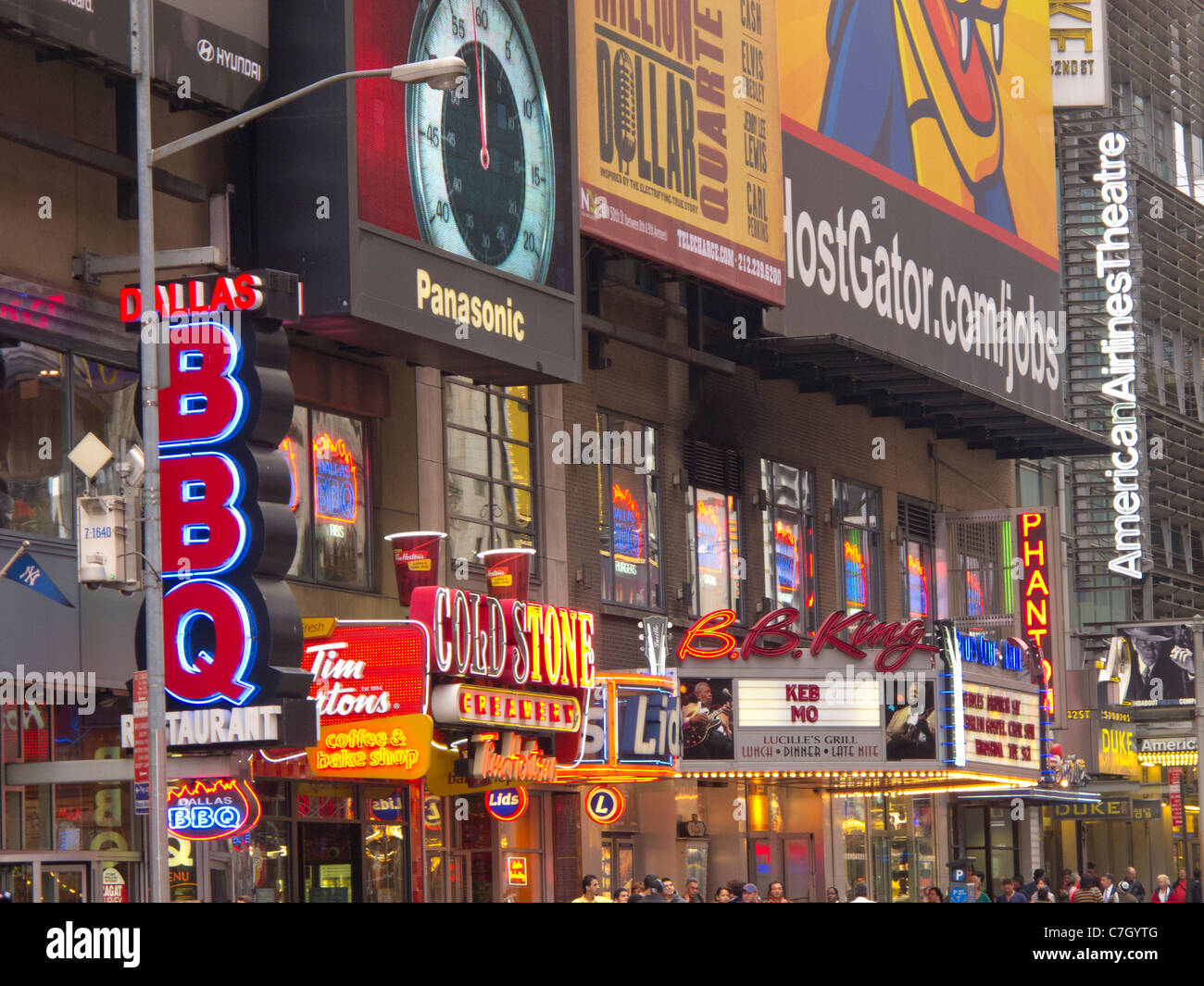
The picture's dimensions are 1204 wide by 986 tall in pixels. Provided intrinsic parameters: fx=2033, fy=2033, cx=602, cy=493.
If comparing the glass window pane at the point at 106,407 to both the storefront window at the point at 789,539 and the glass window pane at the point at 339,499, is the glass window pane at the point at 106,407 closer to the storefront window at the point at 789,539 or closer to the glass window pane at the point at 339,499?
the glass window pane at the point at 339,499

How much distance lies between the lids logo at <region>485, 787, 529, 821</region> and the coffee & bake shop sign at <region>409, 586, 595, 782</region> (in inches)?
29.1

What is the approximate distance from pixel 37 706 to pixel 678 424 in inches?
626

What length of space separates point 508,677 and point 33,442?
6.91m

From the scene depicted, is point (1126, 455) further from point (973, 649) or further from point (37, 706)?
point (37, 706)

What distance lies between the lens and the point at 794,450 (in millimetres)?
38719

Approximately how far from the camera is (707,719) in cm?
3259

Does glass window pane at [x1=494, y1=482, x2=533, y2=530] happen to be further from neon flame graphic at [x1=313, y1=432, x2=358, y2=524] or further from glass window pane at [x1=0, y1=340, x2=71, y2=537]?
glass window pane at [x1=0, y1=340, x2=71, y2=537]

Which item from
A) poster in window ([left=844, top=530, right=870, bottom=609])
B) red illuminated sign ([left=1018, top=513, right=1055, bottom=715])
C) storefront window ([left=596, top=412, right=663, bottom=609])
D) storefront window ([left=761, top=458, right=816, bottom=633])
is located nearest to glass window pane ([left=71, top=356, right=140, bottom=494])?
storefront window ([left=596, top=412, right=663, bottom=609])

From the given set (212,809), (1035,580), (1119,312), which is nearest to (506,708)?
(212,809)

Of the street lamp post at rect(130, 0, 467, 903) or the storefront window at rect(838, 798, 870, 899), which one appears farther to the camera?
the storefront window at rect(838, 798, 870, 899)

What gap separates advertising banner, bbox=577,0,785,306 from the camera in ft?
101

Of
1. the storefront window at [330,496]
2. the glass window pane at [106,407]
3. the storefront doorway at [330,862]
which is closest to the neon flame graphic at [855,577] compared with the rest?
the storefront window at [330,496]

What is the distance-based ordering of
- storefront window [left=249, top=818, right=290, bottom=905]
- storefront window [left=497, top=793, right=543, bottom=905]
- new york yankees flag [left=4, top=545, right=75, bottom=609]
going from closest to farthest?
1. new york yankees flag [left=4, top=545, right=75, bottom=609]
2. storefront window [left=249, top=818, right=290, bottom=905]
3. storefront window [left=497, top=793, right=543, bottom=905]

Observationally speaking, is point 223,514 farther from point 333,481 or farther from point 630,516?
point 630,516
